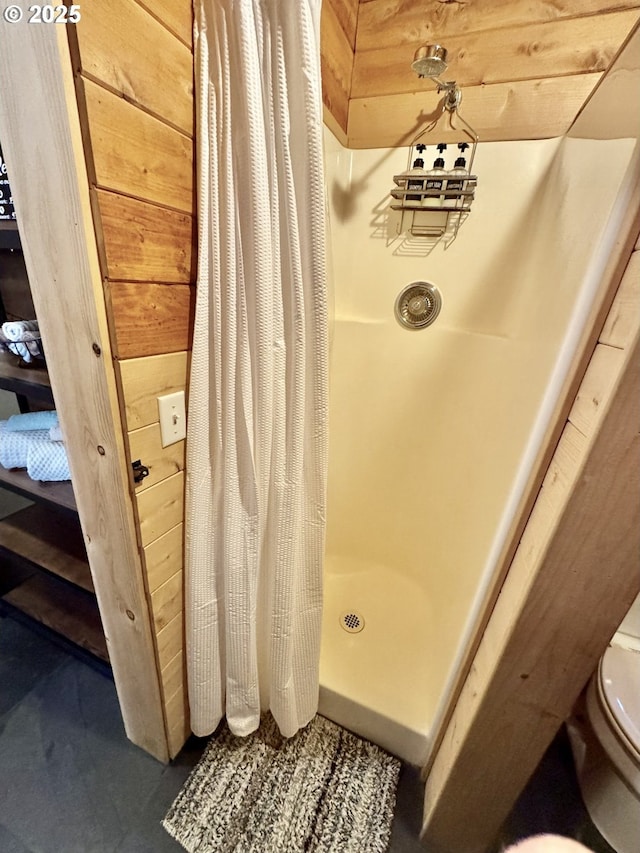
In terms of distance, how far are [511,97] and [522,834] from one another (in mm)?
2120

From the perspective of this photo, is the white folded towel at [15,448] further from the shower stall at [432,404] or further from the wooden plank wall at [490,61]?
the wooden plank wall at [490,61]

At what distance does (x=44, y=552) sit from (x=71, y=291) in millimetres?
990

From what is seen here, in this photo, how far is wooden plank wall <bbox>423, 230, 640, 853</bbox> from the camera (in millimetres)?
498

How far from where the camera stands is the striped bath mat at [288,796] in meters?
0.90

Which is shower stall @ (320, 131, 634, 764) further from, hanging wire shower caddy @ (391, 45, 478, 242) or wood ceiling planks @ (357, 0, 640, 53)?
wood ceiling planks @ (357, 0, 640, 53)

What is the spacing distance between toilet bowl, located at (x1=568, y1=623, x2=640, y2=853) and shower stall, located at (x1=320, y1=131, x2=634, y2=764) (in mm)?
349

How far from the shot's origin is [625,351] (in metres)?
0.47

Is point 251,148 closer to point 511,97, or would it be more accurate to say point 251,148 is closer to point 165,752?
point 511,97

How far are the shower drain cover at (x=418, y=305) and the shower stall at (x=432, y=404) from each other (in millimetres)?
24

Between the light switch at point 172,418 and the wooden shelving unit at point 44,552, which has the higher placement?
the light switch at point 172,418

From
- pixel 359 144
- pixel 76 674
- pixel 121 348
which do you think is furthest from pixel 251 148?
pixel 76 674

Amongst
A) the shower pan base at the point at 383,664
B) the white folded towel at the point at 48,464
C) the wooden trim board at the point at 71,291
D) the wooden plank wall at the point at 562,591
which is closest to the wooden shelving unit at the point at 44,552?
the white folded towel at the point at 48,464

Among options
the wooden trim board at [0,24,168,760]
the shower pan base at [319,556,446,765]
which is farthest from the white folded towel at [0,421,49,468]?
the shower pan base at [319,556,446,765]

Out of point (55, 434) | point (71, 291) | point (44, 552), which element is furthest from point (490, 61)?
point (44, 552)
